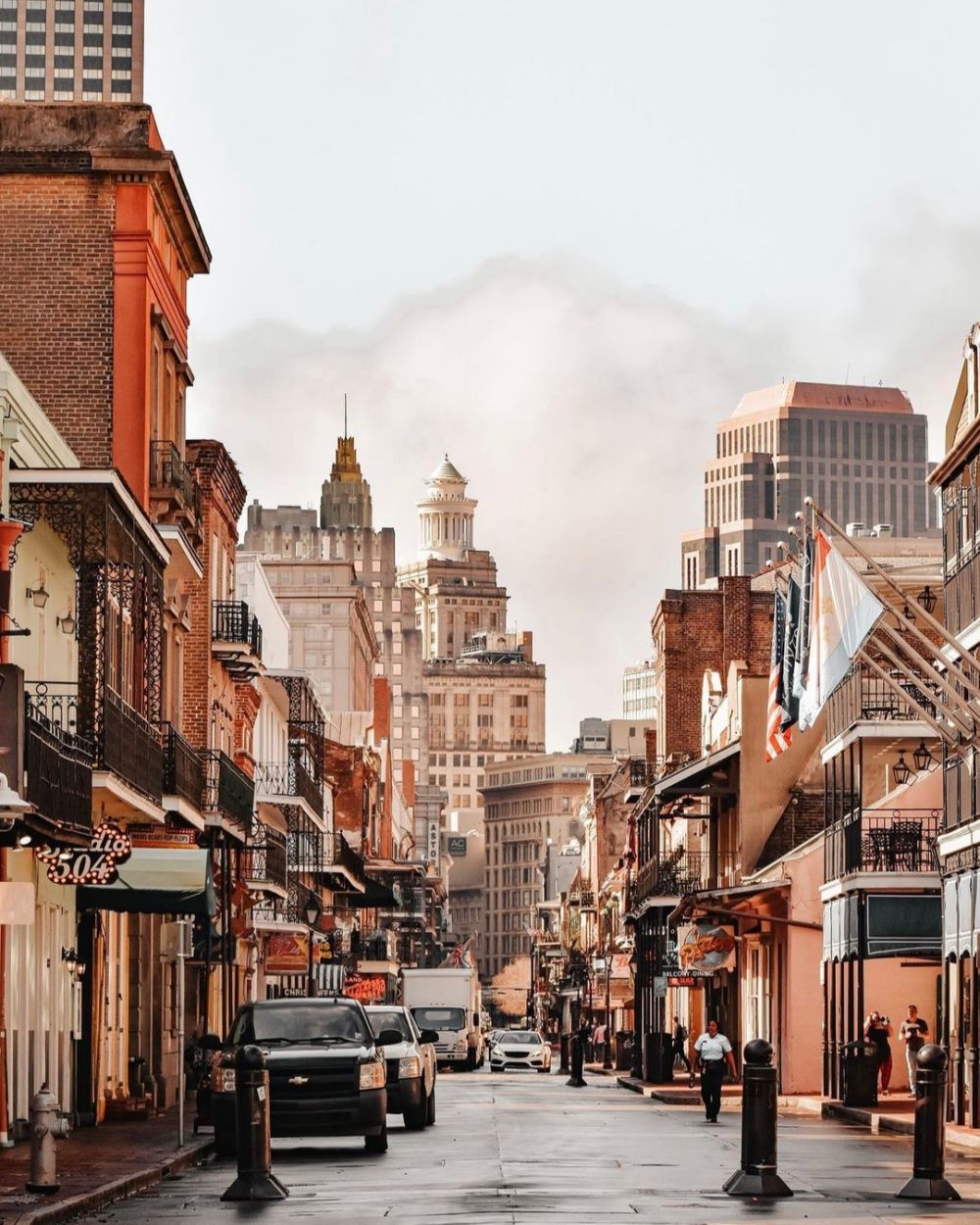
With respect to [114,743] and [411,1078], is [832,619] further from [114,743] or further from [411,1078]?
[411,1078]

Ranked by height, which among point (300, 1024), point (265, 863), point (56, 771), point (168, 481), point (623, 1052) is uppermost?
point (168, 481)

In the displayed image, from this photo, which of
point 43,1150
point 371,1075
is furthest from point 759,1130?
point 371,1075

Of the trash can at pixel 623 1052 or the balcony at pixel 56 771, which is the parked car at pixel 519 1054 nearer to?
the trash can at pixel 623 1052

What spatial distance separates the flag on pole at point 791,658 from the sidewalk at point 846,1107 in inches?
200

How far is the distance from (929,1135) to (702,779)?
46090 mm

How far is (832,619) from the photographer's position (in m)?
32.3

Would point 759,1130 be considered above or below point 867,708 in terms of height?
below

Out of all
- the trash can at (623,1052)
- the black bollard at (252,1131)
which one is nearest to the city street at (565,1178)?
the black bollard at (252,1131)

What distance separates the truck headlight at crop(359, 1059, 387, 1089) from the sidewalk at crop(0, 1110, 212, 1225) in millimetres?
1950

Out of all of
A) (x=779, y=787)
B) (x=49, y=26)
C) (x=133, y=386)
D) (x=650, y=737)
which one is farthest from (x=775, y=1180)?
(x=49, y=26)

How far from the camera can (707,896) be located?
196ft

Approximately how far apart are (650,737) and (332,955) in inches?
862

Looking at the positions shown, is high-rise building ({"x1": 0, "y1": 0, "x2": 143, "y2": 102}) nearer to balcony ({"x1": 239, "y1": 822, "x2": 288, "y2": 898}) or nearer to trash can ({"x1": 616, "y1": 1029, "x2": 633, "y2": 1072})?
trash can ({"x1": 616, "y1": 1029, "x2": 633, "y2": 1072})

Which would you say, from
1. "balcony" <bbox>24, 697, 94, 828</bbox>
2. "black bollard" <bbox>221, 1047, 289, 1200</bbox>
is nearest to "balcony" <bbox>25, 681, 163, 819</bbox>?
"balcony" <bbox>24, 697, 94, 828</bbox>
